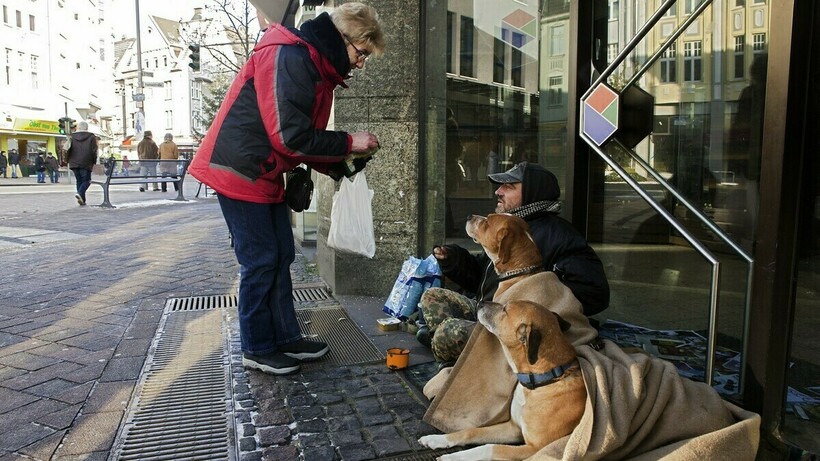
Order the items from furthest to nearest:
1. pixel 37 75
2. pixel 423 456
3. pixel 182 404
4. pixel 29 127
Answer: pixel 37 75
pixel 29 127
pixel 182 404
pixel 423 456

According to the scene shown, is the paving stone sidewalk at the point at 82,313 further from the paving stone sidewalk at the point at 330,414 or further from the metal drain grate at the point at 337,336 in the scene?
the metal drain grate at the point at 337,336

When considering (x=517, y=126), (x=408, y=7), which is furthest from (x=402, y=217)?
(x=408, y=7)

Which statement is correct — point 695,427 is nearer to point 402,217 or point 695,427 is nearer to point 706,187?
point 706,187

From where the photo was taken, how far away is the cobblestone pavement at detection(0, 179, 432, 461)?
270 cm

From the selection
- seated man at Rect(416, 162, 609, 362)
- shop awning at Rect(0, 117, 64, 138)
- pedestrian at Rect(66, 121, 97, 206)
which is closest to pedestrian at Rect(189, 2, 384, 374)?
seated man at Rect(416, 162, 609, 362)

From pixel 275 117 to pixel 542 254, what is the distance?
1.53 meters

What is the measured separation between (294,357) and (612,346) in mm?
1894

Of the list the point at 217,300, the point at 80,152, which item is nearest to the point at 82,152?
the point at 80,152

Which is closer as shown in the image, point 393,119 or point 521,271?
point 521,271

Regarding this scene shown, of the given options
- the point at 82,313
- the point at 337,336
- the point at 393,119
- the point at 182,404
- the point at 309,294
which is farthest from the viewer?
the point at 309,294

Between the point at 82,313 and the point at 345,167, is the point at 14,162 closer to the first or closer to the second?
the point at 82,313

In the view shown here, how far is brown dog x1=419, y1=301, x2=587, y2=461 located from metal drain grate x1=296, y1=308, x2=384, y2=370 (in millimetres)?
1442

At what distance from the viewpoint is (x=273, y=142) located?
10.5ft

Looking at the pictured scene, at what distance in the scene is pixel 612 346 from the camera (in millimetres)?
2656
